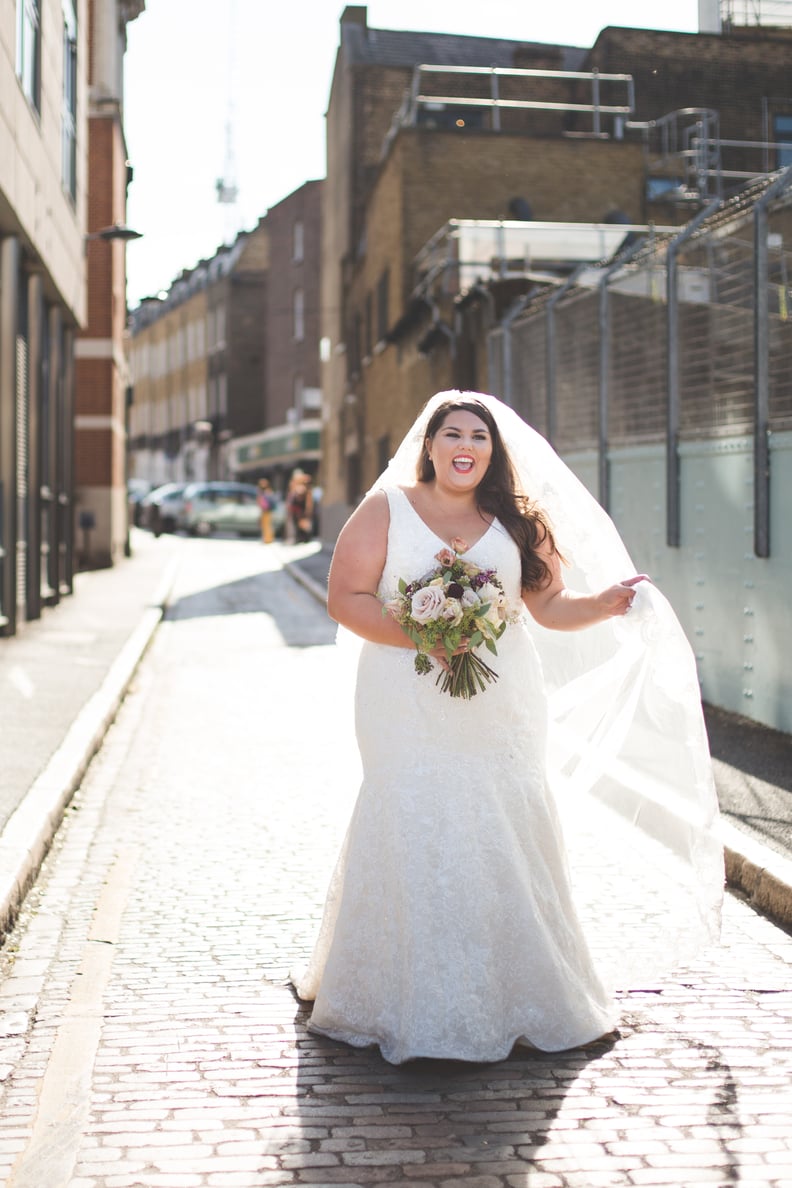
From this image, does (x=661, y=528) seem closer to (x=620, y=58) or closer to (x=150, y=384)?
(x=620, y=58)

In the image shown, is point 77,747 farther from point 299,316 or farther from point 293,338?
point 293,338

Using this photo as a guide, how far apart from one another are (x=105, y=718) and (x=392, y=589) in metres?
6.72

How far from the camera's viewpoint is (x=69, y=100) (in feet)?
70.4

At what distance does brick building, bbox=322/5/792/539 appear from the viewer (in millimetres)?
27672

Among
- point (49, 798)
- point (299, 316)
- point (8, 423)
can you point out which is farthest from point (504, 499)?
point (299, 316)

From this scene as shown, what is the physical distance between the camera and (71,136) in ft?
70.8

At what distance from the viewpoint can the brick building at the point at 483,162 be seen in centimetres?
2767

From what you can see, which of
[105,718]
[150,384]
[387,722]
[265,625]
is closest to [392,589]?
[387,722]

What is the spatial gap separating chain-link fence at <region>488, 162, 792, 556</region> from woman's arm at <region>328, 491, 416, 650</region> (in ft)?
17.9

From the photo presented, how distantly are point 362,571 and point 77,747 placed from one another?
5.35 meters

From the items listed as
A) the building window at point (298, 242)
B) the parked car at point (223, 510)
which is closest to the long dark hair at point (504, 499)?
the parked car at point (223, 510)

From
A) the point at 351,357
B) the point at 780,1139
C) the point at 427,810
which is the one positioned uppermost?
the point at 351,357

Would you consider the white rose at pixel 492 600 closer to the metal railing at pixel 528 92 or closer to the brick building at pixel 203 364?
the metal railing at pixel 528 92

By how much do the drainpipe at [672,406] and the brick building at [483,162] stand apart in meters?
10.8
